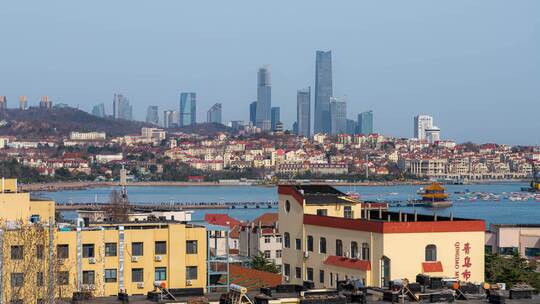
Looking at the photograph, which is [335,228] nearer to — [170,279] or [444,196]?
[170,279]

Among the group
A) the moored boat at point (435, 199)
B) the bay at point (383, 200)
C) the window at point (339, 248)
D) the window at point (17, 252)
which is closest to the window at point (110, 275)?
the window at point (17, 252)

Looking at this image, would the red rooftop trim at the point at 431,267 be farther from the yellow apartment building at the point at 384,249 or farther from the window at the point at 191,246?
the window at the point at 191,246

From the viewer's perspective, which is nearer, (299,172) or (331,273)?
(331,273)

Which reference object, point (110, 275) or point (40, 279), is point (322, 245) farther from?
point (40, 279)

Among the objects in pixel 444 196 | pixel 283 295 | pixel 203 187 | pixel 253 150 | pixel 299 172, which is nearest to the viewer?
pixel 283 295

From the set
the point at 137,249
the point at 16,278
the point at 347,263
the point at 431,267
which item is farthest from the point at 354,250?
the point at 16,278

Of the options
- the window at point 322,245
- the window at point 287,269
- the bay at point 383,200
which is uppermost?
the window at point 322,245

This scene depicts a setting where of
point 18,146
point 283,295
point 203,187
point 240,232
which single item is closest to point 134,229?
point 283,295
